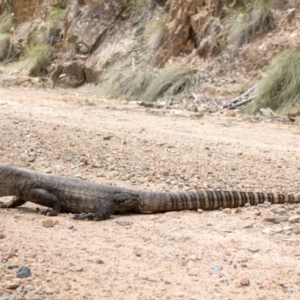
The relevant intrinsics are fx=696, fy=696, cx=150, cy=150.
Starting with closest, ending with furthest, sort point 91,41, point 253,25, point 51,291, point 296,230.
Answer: point 51,291
point 296,230
point 253,25
point 91,41

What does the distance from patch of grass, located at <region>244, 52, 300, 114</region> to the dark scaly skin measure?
5.86 m

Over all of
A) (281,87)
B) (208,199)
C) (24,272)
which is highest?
(24,272)

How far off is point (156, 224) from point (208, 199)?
68 centimetres

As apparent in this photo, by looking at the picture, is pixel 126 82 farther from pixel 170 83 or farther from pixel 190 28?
pixel 190 28

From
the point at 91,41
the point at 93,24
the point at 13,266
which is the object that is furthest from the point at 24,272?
the point at 93,24

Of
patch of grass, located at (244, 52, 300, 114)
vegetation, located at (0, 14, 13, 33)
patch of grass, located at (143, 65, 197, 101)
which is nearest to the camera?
patch of grass, located at (244, 52, 300, 114)

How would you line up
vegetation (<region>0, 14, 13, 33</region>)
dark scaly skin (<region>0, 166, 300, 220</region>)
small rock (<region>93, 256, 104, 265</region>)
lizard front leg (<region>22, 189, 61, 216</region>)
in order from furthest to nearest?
vegetation (<region>0, 14, 13, 33</region>) < lizard front leg (<region>22, 189, 61, 216</region>) < dark scaly skin (<region>0, 166, 300, 220</region>) < small rock (<region>93, 256, 104, 265</region>)

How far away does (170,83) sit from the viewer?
47.6 feet

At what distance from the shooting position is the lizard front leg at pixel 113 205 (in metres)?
6.16

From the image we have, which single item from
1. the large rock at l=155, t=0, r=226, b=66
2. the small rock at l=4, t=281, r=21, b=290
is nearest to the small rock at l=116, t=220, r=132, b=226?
the small rock at l=4, t=281, r=21, b=290

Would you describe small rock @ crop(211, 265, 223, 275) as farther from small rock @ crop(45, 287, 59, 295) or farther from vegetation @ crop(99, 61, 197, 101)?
vegetation @ crop(99, 61, 197, 101)

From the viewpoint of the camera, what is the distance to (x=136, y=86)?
15008 millimetres

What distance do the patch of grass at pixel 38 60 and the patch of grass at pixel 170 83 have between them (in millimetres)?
6815

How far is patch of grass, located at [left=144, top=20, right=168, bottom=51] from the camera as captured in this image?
1688 centimetres
